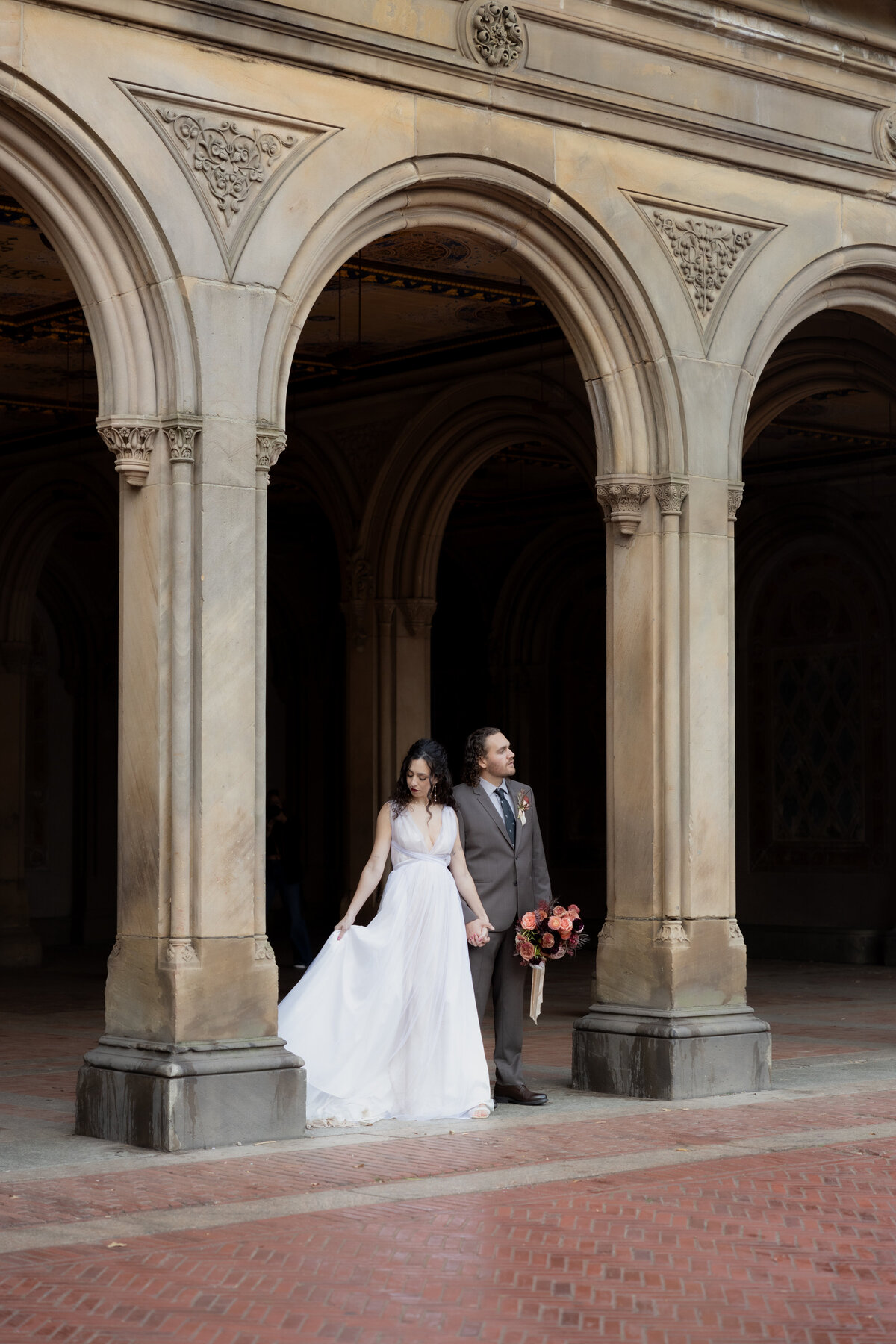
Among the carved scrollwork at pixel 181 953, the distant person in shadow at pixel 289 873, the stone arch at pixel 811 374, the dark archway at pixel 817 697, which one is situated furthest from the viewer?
the dark archway at pixel 817 697

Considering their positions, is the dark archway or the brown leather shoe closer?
the brown leather shoe

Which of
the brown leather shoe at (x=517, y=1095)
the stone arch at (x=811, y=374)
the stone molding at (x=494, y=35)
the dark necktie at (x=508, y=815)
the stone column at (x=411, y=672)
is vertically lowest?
the brown leather shoe at (x=517, y=1095)

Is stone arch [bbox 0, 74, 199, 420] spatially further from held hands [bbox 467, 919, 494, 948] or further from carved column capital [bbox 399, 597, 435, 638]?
carved column capital [bbox 399, 597, 435, 638]

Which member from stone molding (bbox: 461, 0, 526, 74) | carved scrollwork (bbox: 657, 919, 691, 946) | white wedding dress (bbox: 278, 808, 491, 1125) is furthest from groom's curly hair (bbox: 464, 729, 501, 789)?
stone molding (bbox: 461, 0, 526, 74)

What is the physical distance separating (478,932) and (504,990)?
41 cm

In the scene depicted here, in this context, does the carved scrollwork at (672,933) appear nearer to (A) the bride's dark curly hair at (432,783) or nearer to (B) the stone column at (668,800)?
(B) the stone column at (668,800)

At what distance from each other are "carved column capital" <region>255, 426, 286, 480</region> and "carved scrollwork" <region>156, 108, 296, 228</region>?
955 mm

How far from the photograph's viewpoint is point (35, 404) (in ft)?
58.5

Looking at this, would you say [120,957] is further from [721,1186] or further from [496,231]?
[496,231]

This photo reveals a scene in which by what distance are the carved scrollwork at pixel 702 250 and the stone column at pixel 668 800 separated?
109 centimetres

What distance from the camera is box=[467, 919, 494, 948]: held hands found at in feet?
30.3

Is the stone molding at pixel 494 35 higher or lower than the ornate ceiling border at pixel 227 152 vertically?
higher

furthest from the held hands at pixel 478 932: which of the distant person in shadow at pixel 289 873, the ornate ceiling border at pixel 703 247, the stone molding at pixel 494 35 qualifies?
the distant person in shadow at pixel 289 873

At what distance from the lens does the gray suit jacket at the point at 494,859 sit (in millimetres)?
9477
